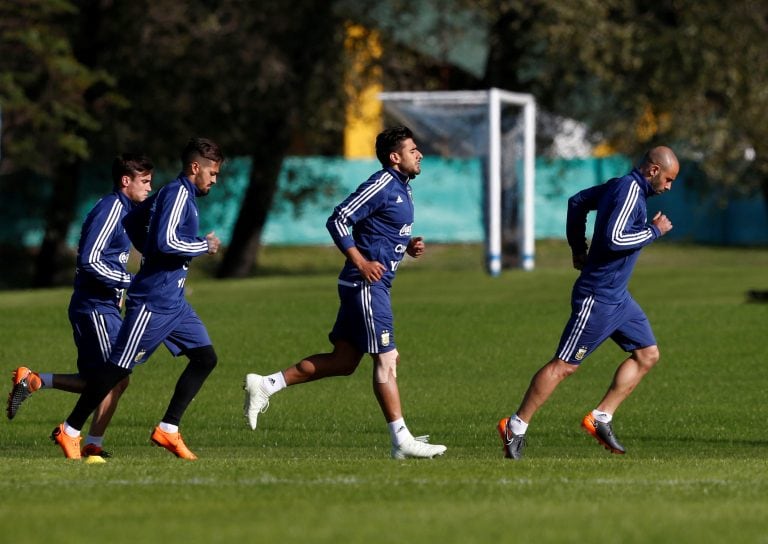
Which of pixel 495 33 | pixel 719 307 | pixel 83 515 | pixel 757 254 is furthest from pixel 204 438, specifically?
pixel 757 254

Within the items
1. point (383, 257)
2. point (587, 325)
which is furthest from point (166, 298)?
point (587, 325)

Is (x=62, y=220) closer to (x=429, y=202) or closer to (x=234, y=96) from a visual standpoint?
(x=234, y=96)

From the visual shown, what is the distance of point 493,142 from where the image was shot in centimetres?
2569

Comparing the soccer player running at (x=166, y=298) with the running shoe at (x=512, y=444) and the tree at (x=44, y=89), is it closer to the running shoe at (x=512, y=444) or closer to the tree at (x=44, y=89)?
the running shoe at (x=512, y=444)

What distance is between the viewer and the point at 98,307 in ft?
34.7

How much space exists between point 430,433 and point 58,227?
1976cm

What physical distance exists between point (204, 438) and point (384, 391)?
251 centimetres

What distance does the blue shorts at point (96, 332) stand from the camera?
10578 mm

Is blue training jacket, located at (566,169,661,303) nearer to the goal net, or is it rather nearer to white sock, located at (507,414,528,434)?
white sock, located at (507,414,528,434)

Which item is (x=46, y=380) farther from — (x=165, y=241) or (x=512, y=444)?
(x=512, y=444)

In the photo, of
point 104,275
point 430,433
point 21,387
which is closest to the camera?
point 104,275

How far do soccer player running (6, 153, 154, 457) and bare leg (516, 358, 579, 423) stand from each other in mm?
2564

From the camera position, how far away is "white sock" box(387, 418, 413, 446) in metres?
10.2

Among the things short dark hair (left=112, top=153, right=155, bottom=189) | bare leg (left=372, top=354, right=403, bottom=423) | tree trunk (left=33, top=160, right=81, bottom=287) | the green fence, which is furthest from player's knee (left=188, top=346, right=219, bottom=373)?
the green fence
